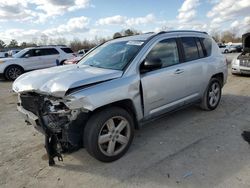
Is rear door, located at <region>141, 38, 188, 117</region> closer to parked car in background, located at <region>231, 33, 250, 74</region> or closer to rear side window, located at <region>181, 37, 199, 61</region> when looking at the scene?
rear side window, located at <region>181, 37, 199, 61</region>

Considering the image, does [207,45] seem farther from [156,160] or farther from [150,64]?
[156,160]

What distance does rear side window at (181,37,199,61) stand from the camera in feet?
16.5

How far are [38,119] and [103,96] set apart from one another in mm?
998

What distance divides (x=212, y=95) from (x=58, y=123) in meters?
3.83

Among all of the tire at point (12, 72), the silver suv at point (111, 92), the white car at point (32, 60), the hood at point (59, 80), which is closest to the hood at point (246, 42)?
the silver suv at point (111, 92)

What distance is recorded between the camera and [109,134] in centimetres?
367

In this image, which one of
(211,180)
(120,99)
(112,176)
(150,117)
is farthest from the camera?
(150,117)

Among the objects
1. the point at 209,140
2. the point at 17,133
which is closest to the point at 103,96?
the point at 209,140

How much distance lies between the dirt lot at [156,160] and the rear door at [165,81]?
0.59 meters

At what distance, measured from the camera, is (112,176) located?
3.41m

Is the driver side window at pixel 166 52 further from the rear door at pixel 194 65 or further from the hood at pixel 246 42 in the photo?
the hood at pixel 246 42

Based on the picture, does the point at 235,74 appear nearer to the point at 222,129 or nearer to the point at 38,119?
the point at 222,129

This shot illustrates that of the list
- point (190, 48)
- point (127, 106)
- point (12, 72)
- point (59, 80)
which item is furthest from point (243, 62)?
point (12, 72)

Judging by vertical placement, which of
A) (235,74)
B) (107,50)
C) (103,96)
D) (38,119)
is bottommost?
(235,74)
